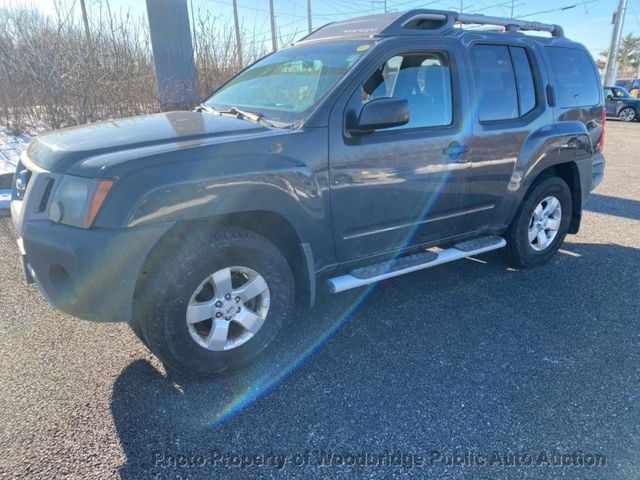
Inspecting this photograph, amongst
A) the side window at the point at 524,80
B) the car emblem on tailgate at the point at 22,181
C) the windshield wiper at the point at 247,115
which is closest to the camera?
the car emblem on tailgate at the point at 22,181

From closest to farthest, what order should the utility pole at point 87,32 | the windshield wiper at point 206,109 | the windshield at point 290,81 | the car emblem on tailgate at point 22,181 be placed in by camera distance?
the car emblem on tailgate at point 22,181 → the windshield at point 290,81 → the windshield wiper at point 206,109 → the utility pole at point 87,32

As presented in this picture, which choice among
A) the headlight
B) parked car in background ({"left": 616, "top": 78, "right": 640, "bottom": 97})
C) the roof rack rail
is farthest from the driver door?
parked car in background ({"left": 616, "top": 78, "right": 640, "bottom": 97})

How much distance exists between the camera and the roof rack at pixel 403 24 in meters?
3.32

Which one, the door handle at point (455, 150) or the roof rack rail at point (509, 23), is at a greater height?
the roof rack rail at point (509, 23)

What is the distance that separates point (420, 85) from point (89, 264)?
8.04 ft

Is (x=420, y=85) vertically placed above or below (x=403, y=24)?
below

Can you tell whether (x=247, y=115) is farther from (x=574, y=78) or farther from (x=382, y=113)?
(x=574, y=78)

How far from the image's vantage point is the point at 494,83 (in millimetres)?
3736

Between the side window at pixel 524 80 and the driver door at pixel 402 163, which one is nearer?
the driver door at pixel 402 163

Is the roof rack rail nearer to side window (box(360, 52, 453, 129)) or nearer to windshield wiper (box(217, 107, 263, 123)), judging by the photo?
side window (box(360, 52, 453, 129))

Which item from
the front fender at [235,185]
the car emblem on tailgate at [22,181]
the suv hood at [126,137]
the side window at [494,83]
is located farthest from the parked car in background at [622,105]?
the car emblem on tailgate at [22,181]

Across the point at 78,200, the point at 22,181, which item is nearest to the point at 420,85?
the point at 78,200

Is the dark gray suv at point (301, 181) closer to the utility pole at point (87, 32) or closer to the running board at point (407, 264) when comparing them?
the running board at point (407, 264)

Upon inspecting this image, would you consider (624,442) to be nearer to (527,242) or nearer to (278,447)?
(278,447)
